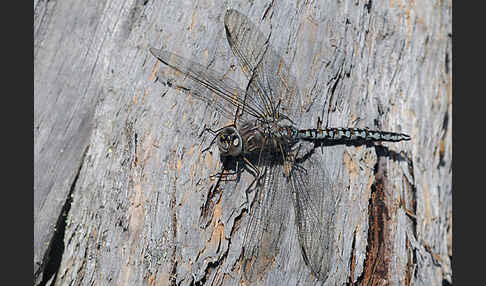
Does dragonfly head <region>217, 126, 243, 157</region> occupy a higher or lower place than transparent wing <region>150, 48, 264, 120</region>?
lower

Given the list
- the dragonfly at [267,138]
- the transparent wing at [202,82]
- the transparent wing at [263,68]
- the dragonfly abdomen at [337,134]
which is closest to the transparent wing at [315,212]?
the dragonfly at [267,138]

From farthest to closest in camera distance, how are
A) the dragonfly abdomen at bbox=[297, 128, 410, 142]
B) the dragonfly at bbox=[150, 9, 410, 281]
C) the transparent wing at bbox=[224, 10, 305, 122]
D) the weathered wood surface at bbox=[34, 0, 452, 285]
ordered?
the dragonfly abdomen at bbox=[297, 128, 410, 142], the transparent wing at bbox=[224, 10, 305, 122], the dragonfly at bbox=[150, 9, 410, 281], the weathered wood surface at bbox=[34, 0, 452, 285]

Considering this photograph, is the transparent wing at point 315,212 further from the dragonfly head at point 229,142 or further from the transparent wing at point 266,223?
the dragonfly head at point 229,142

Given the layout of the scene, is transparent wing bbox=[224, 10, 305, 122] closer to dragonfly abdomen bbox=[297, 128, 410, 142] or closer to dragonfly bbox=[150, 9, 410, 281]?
dragonfly bbox=[150, 9, 410, 281]

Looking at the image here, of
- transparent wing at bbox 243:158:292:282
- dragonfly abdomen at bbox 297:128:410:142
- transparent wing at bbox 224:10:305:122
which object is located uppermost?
transparent wing at bbox 224:10:305:122

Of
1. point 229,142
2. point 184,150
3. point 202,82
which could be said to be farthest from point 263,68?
point 184,150

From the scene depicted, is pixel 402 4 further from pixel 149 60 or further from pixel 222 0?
pixel 149 60

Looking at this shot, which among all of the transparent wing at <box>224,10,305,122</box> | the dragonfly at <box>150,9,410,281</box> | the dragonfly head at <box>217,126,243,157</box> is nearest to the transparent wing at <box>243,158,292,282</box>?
the dragonfly at <box>150,9,410,281</box>

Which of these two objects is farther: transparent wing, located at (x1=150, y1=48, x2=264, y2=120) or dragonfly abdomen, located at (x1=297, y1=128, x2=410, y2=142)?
dragonfly abdomen, located at (x1=297, y1=128, x2=410, y2=142)

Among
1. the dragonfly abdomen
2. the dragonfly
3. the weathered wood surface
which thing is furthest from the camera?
the dragonfly abdomen
